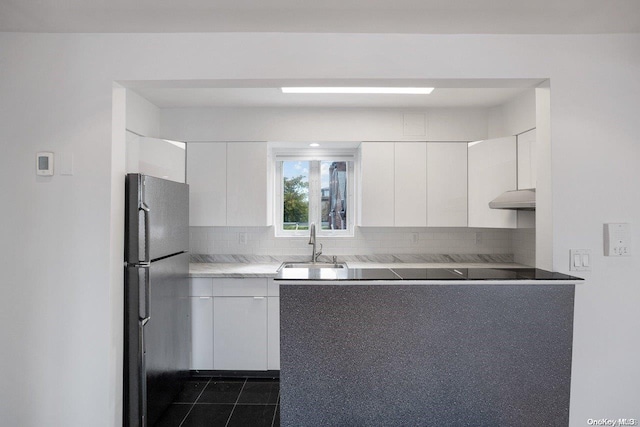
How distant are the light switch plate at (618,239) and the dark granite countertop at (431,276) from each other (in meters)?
0.33

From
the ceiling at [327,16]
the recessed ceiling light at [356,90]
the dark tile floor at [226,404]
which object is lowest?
the dark tile floor at [226,404]

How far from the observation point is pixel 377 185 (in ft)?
11.3

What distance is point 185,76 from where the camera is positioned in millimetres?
2035

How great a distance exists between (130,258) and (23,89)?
1.13 m

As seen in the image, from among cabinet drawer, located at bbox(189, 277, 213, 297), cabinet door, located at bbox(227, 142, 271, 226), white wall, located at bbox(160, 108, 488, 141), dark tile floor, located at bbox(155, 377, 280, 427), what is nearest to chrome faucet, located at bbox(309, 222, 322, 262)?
cabinet door, located at bbox(227, 142, 271, 226)

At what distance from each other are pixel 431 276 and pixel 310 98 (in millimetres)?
1981

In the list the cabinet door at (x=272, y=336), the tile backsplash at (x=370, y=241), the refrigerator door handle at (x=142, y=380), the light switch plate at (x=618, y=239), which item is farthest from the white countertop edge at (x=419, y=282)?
the tile backsplash at (x=370, y=241)

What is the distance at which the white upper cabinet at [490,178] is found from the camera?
3074 mm

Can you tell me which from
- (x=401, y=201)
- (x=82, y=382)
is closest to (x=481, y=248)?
(x=401, y=201)

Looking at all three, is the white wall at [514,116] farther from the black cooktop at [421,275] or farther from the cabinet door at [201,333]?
the cabinet door at [201,333]

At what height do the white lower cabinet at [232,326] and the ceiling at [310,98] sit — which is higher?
the ceiling at [310,98]

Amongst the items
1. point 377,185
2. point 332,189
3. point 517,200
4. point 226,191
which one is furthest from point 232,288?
point 517,200

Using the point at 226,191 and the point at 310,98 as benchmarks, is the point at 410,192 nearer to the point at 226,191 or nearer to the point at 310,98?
the point at 310,98

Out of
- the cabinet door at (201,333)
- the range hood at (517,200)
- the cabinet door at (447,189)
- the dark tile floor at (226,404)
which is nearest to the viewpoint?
the dark tile floor at (226,404)
